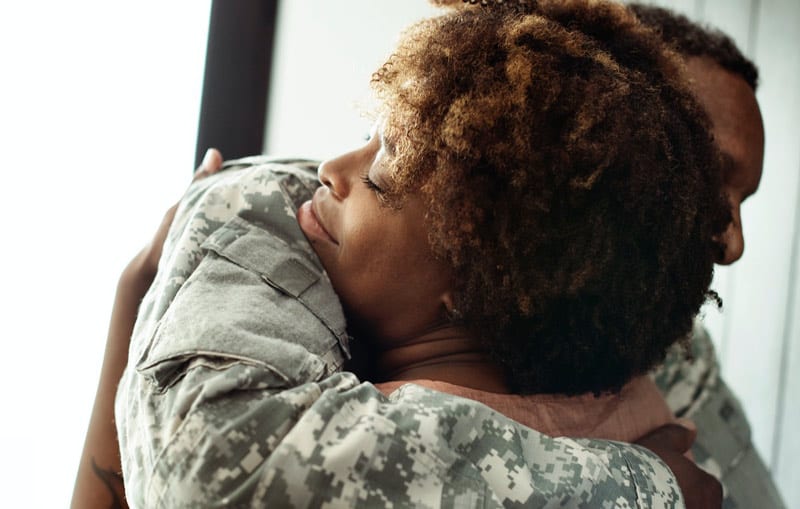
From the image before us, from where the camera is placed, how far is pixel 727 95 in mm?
1259

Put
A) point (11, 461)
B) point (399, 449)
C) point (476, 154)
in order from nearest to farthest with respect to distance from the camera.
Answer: point (399, 449) < point (476, 154) < point (11, 461)

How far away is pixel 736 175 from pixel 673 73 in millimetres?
380

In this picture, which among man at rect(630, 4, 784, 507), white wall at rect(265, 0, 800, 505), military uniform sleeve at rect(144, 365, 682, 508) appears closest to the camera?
military uniform sleeve at rect(144, 365, 682, 508)

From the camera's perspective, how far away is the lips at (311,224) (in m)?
0.91

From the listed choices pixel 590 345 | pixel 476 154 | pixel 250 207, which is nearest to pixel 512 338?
pixel 590 345

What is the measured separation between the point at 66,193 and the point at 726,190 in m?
0.98

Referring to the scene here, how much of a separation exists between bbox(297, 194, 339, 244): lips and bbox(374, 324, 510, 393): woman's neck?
155 millimetres

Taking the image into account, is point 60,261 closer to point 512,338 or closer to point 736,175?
point 512,338

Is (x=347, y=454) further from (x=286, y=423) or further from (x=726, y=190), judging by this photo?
(x=726, y=190)

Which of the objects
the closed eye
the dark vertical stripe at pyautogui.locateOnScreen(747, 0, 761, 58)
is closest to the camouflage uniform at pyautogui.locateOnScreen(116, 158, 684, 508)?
the closed eye

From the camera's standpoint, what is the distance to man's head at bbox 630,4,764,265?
124 cm

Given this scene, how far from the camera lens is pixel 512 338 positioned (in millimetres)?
883

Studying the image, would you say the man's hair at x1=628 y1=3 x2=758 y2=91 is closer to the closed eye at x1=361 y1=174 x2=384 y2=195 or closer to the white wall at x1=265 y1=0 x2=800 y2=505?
the white wall at x1=265 y1=0 x2=800 y2=505

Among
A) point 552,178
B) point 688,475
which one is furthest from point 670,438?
point 552,178
